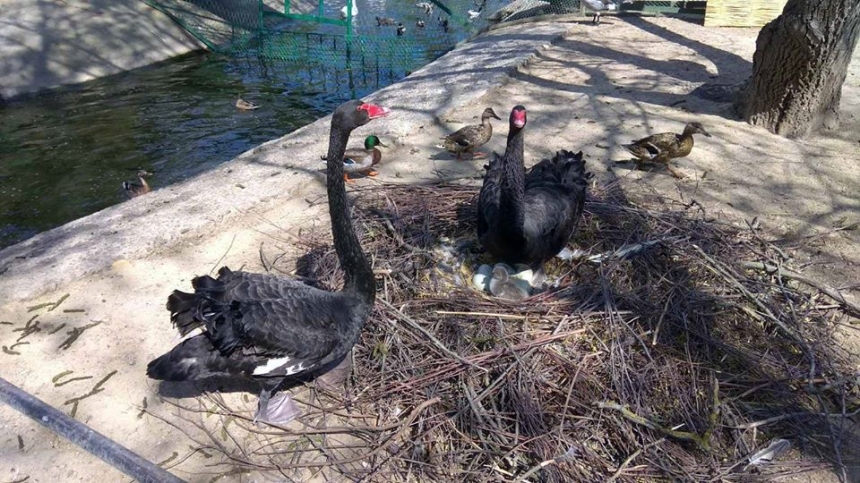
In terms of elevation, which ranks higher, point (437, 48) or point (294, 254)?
point (437, 48)

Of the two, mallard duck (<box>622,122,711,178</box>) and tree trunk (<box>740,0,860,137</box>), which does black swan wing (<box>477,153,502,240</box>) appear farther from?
tree trunk (<box>740,0,860,137</box>)

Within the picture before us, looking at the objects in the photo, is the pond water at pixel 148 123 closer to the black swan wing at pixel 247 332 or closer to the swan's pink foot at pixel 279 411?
the black swan wing at pixel 247 332

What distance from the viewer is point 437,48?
1361 centimetres

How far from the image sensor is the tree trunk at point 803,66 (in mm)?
5449

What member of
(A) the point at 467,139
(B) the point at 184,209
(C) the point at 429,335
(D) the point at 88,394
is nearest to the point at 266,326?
(C) the point at 429,335

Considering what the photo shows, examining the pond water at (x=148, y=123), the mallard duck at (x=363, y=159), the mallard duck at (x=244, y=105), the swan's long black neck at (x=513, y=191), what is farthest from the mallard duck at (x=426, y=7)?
the swan's long black neck at (x=513, y=191)

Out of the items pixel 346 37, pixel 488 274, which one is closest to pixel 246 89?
pixel 346 37

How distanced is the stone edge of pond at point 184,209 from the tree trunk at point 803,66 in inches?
121

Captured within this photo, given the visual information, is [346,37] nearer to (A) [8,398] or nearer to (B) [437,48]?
(B) [437,48]

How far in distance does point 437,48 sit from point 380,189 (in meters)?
9.86

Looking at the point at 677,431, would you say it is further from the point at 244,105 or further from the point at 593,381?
the point at 244,105

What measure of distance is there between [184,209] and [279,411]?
2337mm

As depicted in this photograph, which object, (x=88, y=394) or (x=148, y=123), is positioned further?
(x=148, y=123)

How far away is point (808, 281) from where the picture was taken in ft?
11.2
